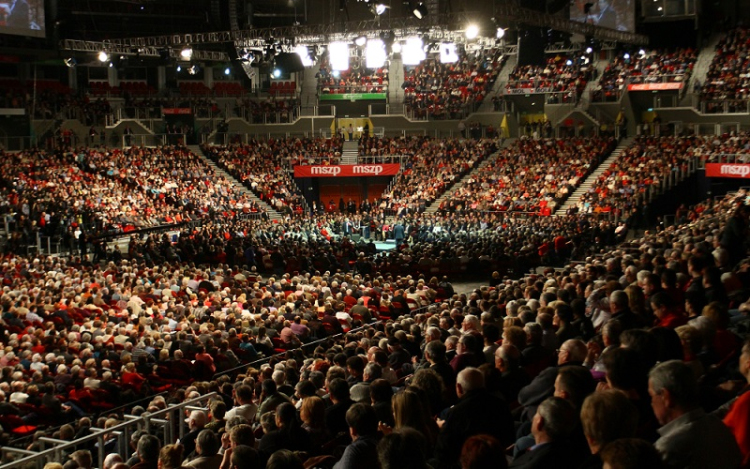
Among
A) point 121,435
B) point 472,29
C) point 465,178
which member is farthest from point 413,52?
point 121,435

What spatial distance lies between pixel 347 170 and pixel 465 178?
256 inches

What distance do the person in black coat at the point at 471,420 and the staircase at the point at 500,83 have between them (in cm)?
4197

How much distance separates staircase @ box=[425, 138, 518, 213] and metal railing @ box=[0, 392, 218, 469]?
2990 cm

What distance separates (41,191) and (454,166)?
803 inches

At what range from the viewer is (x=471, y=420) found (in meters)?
5.49

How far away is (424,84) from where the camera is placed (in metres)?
49.6

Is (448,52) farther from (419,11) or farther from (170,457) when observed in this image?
(170,457)

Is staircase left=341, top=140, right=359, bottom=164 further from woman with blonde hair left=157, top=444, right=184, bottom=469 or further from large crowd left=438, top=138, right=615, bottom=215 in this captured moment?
woman with blonde hair left=157, top=444, right=184, bottom=469

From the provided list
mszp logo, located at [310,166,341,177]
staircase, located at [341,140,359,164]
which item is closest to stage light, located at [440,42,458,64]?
staircase, located at [341,140,359,164]

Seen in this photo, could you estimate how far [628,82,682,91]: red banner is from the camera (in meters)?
40.3

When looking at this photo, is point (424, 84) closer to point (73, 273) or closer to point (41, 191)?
point (41, 191)

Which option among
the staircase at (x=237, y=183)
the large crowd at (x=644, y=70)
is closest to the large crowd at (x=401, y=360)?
the staircase at (x=237, y=183)

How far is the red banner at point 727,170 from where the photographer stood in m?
30.8

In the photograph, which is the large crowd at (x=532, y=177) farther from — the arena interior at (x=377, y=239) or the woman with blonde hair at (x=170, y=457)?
the woman with blonde hair at (x=170, y=457)
